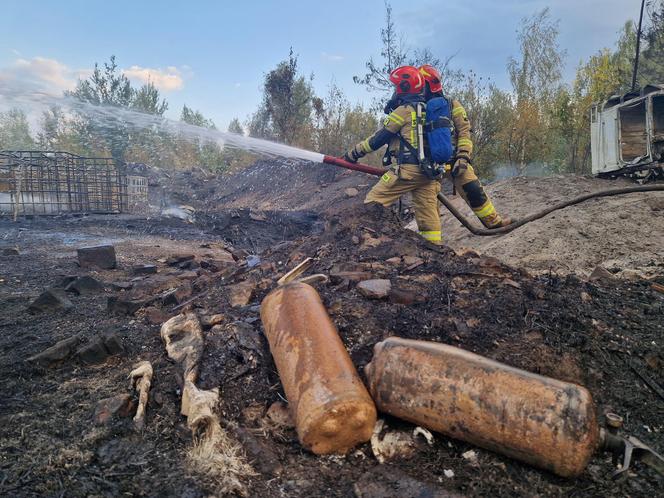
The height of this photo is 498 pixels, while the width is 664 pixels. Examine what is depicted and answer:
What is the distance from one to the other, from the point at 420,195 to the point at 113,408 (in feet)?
14.0

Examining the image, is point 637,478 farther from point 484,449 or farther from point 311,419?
point 311,419

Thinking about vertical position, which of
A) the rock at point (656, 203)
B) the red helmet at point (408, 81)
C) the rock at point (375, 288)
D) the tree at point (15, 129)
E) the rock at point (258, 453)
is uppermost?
the tree at point (15, 129)

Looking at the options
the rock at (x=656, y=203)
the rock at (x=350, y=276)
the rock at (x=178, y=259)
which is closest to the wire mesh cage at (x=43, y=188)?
the rock at (x=178, y=259)

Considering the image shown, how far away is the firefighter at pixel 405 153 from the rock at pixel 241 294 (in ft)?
8.01

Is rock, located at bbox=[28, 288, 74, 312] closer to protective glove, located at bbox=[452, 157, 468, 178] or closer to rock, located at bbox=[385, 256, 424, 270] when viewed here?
rock, located at bbox=[385, 256, 424, 270]

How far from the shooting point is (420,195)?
18.5 ft

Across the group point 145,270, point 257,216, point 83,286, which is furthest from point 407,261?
point 257,216

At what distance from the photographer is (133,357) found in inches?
124

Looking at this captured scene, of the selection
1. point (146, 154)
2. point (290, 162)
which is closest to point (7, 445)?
point (290, 162)

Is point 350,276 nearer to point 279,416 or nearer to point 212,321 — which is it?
point 212,321

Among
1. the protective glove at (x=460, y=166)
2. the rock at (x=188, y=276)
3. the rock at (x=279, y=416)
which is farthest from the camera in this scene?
the protective glove at (x=460, y=166)

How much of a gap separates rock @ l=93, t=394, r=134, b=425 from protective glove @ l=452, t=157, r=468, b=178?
4.52 meters

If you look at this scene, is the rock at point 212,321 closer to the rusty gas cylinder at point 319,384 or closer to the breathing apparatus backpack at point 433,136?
the rusty gas cylinder at point 319,384

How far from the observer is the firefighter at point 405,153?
5352mm
